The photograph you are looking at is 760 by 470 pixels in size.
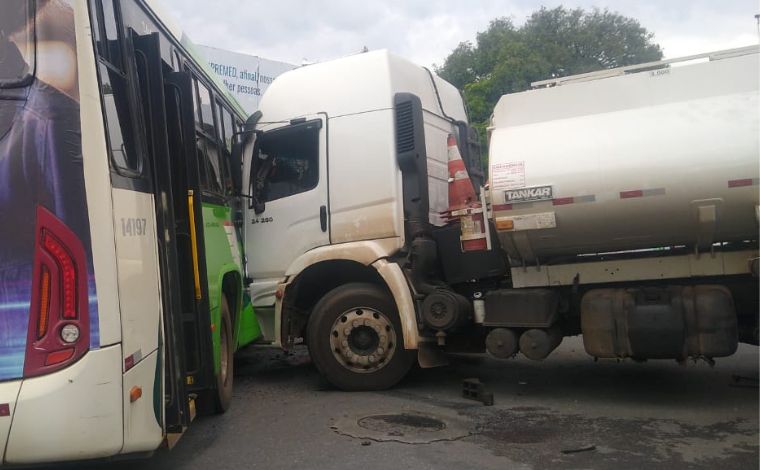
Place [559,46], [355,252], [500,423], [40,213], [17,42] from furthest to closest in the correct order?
[559,46] → [355,252] → [500,423] → [17,42] → [40,213]

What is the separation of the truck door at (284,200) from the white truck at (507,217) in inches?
0.7

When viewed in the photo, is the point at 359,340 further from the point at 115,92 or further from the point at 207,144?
the point at 115,92

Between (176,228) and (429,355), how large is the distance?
9.16 ft

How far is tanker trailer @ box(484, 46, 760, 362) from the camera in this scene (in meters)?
4.98

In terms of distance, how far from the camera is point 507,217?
5.45m

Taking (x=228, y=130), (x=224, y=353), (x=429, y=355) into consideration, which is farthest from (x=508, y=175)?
(x=228, y=130)

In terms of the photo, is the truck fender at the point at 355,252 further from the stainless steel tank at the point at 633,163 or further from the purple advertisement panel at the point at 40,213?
the purple advertisement panel at the point at 40,213

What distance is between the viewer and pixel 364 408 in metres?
5.72

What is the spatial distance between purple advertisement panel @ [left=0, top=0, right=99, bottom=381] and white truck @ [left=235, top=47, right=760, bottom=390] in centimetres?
339

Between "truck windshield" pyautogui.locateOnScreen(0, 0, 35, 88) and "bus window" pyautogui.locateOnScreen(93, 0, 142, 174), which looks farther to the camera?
"bus window" pyautogui.locateOnScreen(93, 0, 142, 174)

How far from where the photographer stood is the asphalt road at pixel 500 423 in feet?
14.3

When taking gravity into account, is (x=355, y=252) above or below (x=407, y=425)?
above

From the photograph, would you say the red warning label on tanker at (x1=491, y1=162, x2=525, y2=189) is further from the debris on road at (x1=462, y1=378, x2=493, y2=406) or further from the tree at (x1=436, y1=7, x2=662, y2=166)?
the tree at (x1=436, y1=7, x2=662, y2=166)

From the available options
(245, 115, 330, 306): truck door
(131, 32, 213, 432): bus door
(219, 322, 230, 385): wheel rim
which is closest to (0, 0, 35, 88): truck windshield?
(131, 32, 213, 432): bus door
